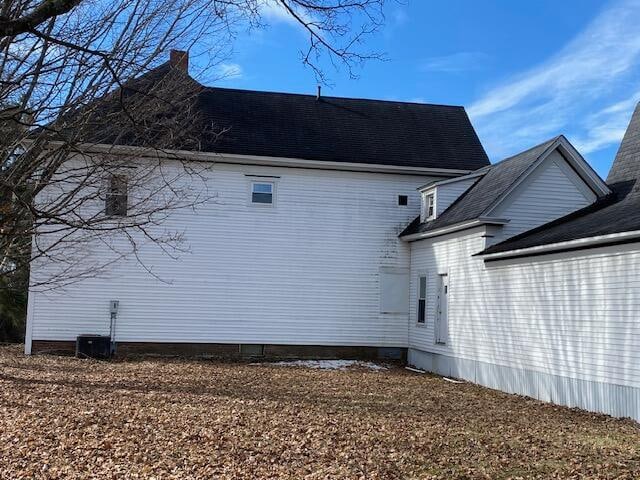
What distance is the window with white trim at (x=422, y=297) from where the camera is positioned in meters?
17.8

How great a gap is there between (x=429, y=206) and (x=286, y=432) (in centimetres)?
1136

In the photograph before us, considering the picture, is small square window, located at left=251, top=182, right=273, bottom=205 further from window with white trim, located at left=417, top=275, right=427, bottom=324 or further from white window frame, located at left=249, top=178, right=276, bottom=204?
window with white trim, located at left=417, top=275, right=427, bottom=324

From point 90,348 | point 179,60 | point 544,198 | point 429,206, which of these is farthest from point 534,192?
point 90,348

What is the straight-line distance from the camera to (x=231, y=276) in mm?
17844

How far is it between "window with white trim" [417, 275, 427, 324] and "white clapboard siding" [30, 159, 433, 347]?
2.51ft

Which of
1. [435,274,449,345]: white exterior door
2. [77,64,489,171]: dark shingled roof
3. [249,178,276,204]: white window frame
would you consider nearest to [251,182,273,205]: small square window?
[249,178,276,204]: white window frame

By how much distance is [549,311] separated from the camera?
12133 mm

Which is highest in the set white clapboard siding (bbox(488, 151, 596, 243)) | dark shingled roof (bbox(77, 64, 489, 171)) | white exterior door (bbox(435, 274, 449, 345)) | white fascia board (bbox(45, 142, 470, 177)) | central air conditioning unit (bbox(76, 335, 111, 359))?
dark shingled roof (bbox(77, 64, 489, 171))

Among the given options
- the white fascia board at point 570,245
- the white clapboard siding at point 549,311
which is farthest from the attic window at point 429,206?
the white fascia board at point 570,245

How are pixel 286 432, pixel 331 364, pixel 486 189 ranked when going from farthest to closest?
1. pixel 331 364
2. pixel 486 189
3. pixel 286 432

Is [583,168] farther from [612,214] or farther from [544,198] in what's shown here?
[612,214]

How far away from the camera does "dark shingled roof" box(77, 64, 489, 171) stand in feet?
60.4

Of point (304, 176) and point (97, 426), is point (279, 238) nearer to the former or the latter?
point (304, 176)

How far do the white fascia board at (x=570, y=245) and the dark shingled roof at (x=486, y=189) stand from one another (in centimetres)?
142
